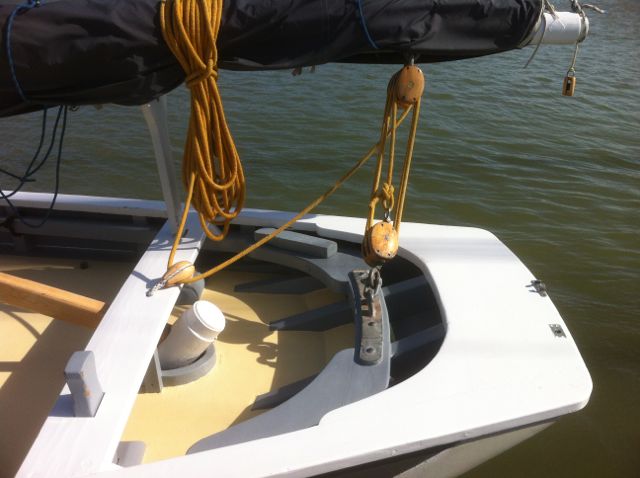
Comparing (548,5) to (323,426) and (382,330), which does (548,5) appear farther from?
(323,426)

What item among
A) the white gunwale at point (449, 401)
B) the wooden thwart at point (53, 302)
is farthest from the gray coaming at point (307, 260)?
the wooden thwart at point (53, 302)

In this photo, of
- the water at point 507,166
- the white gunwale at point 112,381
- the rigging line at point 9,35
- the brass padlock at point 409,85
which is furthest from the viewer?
the water at point 507,166

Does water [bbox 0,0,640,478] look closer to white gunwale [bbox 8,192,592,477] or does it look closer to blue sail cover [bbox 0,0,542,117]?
white gunwale [bbox 8,192,592,477]

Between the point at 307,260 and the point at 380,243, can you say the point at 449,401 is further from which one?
the point at 307,260

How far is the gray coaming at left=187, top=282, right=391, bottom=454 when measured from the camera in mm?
1930

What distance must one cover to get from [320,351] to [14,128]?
23.1 feet

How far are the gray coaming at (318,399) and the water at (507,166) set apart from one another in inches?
57.6

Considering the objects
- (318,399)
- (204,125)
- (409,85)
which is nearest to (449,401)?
(318,399)

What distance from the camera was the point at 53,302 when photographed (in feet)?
7.73

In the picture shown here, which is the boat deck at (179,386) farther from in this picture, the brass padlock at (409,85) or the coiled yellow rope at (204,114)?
the brass padlock at (409,85)

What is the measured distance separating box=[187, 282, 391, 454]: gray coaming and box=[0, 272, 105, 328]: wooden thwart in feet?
2.53

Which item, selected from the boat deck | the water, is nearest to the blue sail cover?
the boat deck

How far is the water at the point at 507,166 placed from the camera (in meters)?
3.79

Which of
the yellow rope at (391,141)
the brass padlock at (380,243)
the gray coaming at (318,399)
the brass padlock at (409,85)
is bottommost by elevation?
the gray coaming at (318,399)
